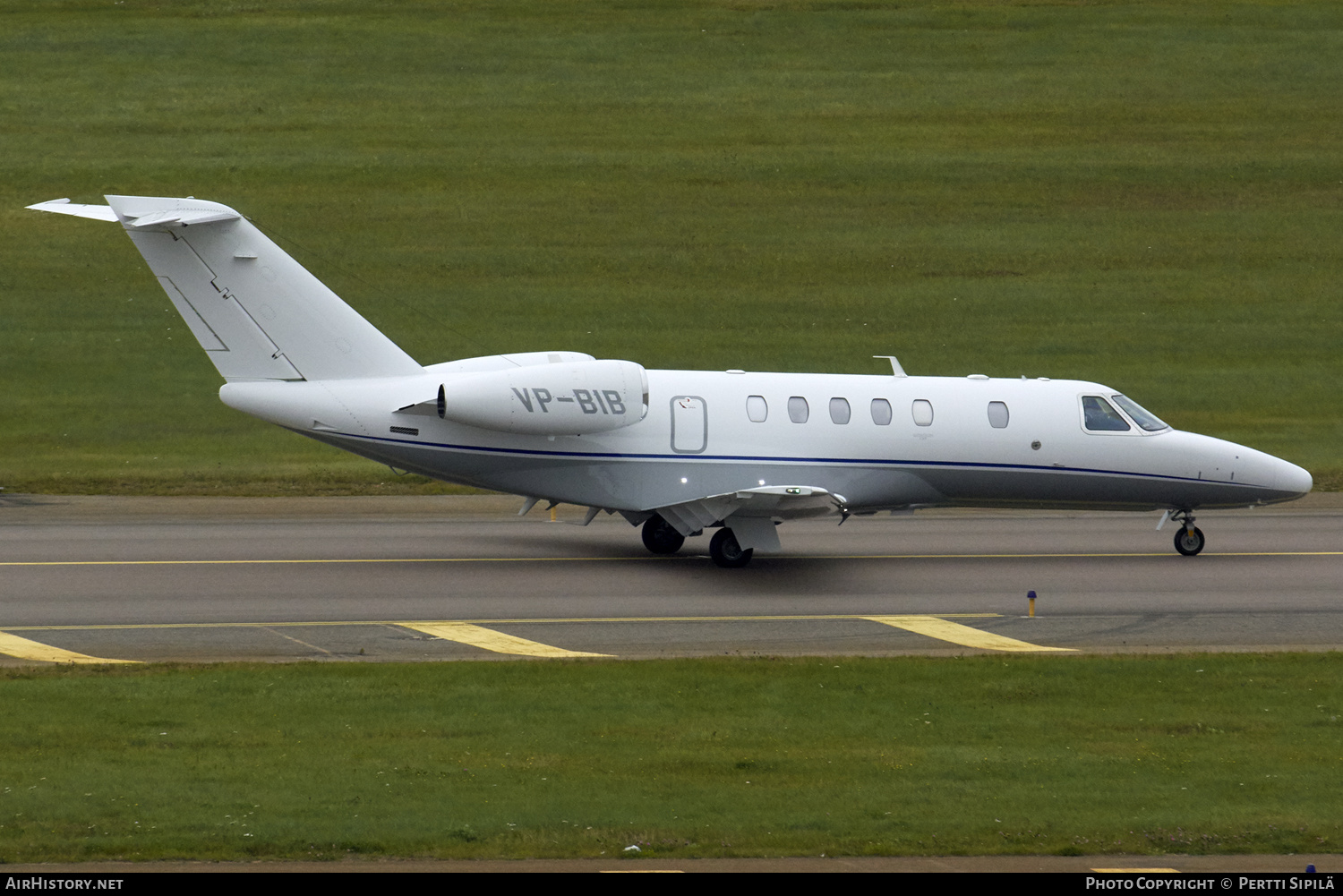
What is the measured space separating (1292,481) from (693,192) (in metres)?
26.9

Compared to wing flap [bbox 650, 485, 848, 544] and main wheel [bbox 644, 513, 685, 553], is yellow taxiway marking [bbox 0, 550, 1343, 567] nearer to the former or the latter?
main wheel [bbox 644, 513, 685, 553]

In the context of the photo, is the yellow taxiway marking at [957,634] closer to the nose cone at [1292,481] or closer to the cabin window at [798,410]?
the cabin window at [798,410]

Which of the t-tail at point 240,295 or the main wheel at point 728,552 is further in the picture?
the main wheel at point 728,552

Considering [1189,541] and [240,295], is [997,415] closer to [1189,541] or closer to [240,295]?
[1189,541]

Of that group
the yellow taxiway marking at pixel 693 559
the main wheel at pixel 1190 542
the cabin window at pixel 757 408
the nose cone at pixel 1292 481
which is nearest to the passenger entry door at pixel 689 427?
the cabin window at pixel 757 408

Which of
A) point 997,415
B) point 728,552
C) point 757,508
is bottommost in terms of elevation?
point 728,552

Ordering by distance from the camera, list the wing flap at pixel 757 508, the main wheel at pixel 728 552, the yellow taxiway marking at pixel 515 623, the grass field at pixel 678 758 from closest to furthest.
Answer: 1. the grass field at pixel 678 758
2. the yellow taxiway marking at pixel 515 623
3. the wing flap at pixel 757 508
4. the main wheel at pixel 728 552

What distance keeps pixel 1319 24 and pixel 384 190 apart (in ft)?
118

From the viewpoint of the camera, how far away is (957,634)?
67.9 ft

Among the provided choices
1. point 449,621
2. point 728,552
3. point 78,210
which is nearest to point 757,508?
point 728,552

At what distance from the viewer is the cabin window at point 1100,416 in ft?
85.6

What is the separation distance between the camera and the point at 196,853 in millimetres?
11500

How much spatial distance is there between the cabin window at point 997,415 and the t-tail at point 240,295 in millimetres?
9312

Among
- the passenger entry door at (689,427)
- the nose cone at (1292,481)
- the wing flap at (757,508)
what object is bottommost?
the wing flap at (757,508)
